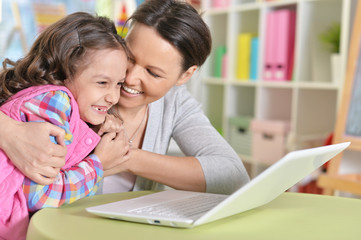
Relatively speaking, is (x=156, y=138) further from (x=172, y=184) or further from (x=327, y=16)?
(x=327, y=16)

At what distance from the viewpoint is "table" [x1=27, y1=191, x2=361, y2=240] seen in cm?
76

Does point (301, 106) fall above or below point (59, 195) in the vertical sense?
below

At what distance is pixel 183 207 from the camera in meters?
0.90

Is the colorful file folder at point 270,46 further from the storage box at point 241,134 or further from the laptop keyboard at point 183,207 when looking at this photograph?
the laptop keyboard at point 183,207

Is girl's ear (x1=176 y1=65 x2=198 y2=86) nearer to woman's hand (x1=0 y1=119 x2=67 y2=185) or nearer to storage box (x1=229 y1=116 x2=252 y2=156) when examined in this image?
woman's hand (x1=0 y1=119 x2=67 y2=185)

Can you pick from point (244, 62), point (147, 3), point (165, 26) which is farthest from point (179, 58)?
point (244, 62)

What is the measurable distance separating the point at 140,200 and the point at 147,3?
65 centimetres

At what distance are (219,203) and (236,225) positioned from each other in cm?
5

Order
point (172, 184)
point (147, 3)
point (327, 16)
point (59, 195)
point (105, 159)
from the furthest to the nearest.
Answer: point (327, 16) → point (147, 3) → point (172, 184) → point (105, 159) → point (59, 195)

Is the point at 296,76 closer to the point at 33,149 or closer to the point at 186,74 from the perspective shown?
the point at 186,74

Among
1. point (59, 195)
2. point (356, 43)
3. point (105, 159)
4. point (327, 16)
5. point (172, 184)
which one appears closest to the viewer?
point (59, 195)

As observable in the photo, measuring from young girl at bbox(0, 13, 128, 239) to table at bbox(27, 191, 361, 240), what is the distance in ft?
0.20

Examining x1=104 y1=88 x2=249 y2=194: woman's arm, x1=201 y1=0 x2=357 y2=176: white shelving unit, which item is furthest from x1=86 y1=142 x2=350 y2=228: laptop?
x1=201 y1=0 x2=357 y2=176: white shelving unit

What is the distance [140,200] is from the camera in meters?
0.97
